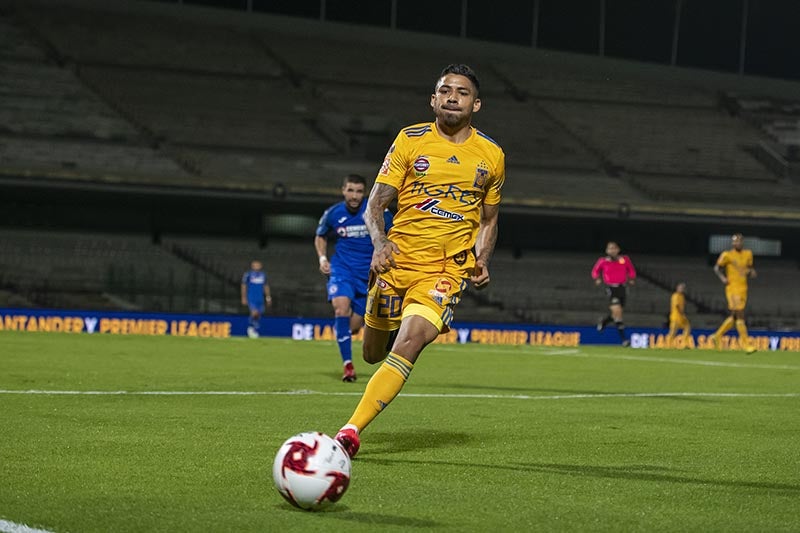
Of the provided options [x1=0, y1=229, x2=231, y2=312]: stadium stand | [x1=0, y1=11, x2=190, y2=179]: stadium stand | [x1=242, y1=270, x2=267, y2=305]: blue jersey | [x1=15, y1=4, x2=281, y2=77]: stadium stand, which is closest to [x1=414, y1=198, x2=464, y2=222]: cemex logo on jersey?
[x1=242, y1=270, x2=267, y2=305]: blue jersey

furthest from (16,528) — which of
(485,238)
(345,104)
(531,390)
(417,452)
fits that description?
(345,104)

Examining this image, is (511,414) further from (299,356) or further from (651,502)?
(299,356)

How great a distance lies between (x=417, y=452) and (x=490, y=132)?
37570 millimetres

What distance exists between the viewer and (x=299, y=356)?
65.4 ft

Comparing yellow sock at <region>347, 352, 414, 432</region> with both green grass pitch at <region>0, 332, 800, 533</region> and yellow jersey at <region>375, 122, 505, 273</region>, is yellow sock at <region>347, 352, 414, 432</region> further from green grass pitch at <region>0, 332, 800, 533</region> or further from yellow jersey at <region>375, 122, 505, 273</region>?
yellow jersey at <region>375, 122, 505, 273</region>

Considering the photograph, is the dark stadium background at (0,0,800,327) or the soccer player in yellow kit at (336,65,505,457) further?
the dark stadium background at (0,0,800,327)

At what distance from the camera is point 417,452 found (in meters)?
7.47

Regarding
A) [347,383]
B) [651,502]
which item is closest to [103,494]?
[651,502]

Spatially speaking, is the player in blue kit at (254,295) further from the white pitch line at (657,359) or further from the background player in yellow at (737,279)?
the background player in yellow at (737,279)

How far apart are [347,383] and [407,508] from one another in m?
8.02

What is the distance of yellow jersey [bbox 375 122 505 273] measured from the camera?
7680 mm

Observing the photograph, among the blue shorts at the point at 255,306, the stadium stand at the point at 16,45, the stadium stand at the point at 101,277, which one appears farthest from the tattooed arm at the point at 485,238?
the stadium stand at the point at 16,45

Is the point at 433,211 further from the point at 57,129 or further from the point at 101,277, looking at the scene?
the point at 57,129

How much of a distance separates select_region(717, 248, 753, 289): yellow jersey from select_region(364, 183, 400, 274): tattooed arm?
64.1 ft
